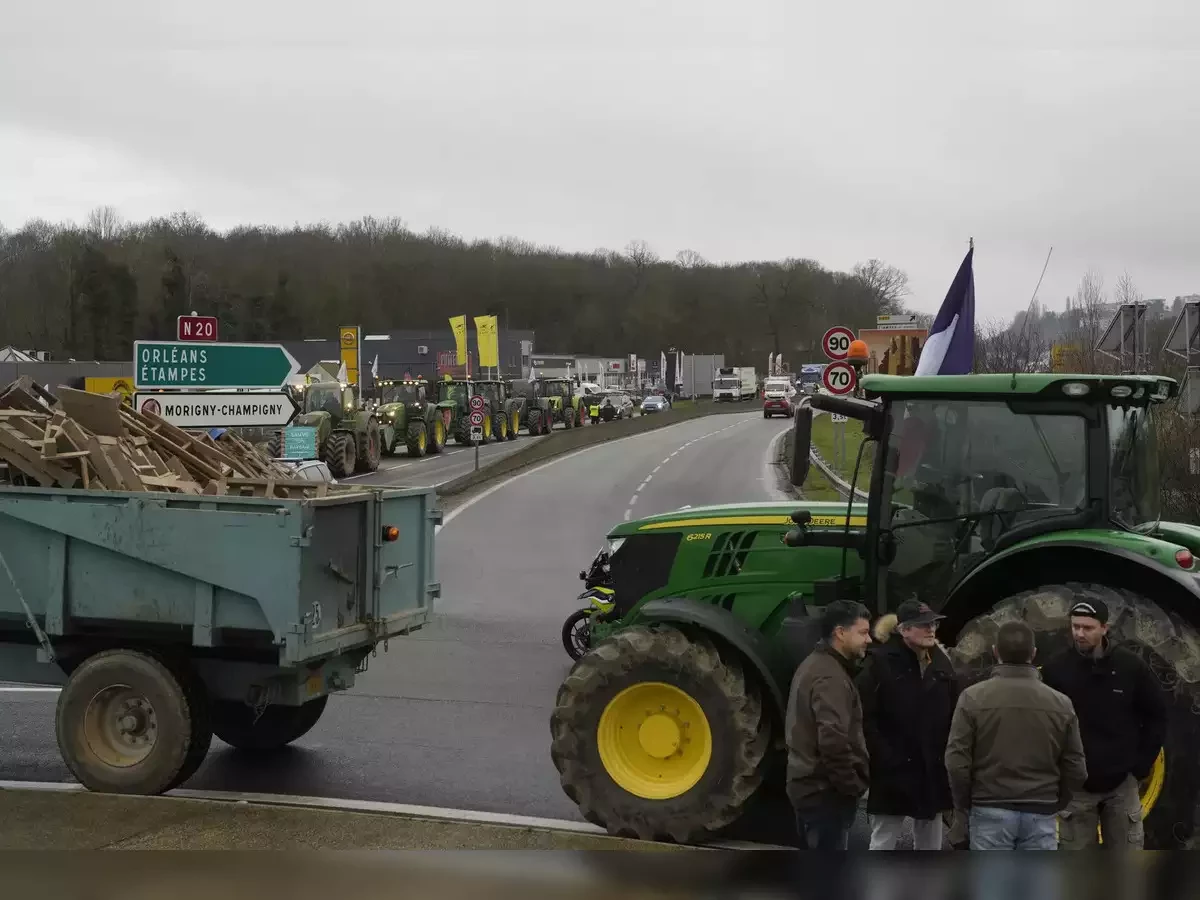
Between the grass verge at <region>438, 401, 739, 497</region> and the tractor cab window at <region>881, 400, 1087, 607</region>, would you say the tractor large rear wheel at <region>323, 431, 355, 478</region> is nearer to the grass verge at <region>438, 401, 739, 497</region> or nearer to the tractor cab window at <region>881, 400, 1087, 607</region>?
the grass verge at <region>438, 401, 739, 497</region>

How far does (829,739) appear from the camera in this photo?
509 cm

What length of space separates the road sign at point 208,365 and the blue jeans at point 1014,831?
527 inches

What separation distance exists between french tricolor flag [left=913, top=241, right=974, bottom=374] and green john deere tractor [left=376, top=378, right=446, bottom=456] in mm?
29727

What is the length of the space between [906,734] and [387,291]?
108249mm

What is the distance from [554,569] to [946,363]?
9324 mm

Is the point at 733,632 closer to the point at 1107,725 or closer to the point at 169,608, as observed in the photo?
the point at 1107,725

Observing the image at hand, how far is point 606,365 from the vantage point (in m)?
109

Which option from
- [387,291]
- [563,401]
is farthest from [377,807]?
[387,291]

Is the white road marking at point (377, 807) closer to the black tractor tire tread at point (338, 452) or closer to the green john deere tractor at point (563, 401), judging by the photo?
the black tractor tire tread at point (338, 452)

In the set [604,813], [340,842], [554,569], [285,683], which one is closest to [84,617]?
[285,683]

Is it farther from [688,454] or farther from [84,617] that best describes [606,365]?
[84,617]

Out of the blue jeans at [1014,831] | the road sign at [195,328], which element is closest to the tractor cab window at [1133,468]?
the blue jeans at [1014,831]

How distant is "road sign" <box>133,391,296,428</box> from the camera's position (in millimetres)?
16266

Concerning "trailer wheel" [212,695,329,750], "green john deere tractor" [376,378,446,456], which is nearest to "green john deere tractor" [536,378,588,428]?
"green john deere tractor" [376,378,446,456]
